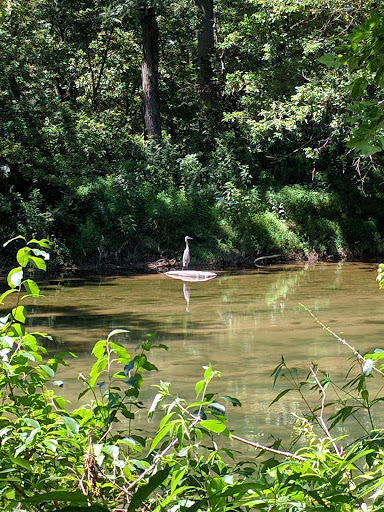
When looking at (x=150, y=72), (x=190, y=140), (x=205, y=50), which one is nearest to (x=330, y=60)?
(x=150, y=72)

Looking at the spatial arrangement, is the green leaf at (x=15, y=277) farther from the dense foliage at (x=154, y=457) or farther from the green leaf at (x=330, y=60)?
the green leaf at (x=330, y=60)

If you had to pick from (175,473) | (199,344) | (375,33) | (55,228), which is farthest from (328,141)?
(175,473)

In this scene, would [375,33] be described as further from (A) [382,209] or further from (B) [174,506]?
(A) [382,209]

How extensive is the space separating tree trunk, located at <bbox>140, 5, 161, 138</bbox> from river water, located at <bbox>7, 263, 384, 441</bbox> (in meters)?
5.77

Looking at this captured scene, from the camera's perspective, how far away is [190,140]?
2150cm

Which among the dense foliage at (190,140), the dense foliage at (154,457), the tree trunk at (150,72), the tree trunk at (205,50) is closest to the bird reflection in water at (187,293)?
the dense foliage at (190,140)

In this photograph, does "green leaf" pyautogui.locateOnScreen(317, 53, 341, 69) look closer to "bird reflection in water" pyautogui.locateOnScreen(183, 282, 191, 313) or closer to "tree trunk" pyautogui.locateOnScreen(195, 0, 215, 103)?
"bird reflection in water" pyautogui.locateOnScreen(183, 282, 191, 313)

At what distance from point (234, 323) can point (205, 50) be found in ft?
42.2

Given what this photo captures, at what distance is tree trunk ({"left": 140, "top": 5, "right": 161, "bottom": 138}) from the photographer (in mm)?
19312

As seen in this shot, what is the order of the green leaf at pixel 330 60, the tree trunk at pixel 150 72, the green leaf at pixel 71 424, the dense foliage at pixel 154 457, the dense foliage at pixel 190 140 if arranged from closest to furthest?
the dense foliage at pixel 154 457 < the green leaf at pixel 71 424 < the green leaf at pixel 330 60 < the dense foliage at pixel 190 140 < the tree trunk at pixel 150 72

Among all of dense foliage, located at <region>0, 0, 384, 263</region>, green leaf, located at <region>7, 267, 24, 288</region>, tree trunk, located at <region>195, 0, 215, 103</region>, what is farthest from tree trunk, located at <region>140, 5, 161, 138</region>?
green leaf, located at <region>7, 267, 24, 288</region>

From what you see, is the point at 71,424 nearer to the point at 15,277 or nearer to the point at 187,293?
the point at 15,277

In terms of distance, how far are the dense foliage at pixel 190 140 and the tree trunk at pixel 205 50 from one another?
4cm

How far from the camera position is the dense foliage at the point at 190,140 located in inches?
687
